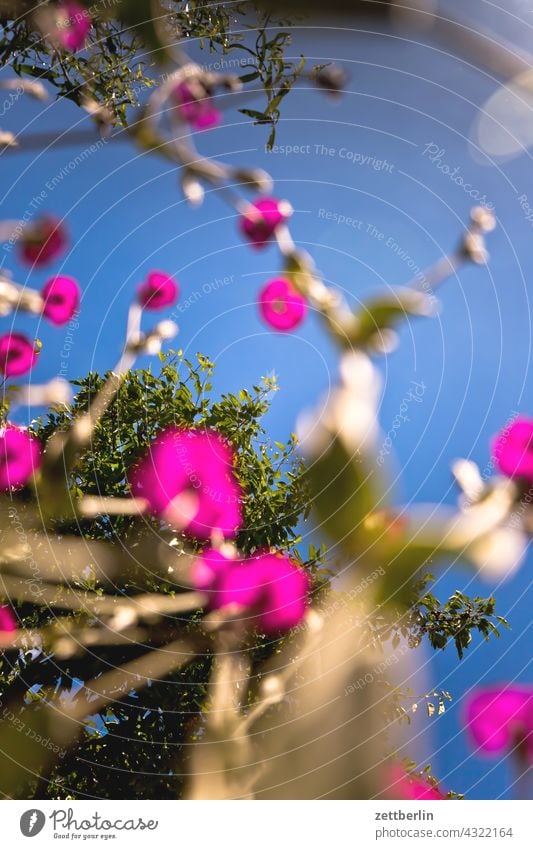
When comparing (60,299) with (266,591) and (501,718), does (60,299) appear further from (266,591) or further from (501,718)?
(501,718)

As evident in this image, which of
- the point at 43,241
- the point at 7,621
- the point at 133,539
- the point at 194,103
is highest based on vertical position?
the point at 194,103

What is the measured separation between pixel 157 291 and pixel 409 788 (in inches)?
25.5

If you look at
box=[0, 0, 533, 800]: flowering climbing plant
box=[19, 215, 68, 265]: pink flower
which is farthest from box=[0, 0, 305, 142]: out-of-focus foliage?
box=[19, 215, 68, 265]: pink flower

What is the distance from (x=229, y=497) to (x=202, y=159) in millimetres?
382

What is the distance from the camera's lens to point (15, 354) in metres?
0.70

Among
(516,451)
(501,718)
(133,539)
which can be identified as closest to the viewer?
(516,451)

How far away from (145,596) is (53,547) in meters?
0.13

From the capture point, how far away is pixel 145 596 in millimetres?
741

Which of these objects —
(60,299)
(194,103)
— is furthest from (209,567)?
(194,103)

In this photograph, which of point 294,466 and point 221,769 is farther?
point 294,466

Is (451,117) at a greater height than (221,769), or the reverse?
(451,117)

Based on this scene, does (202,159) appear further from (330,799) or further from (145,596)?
(330,799)
